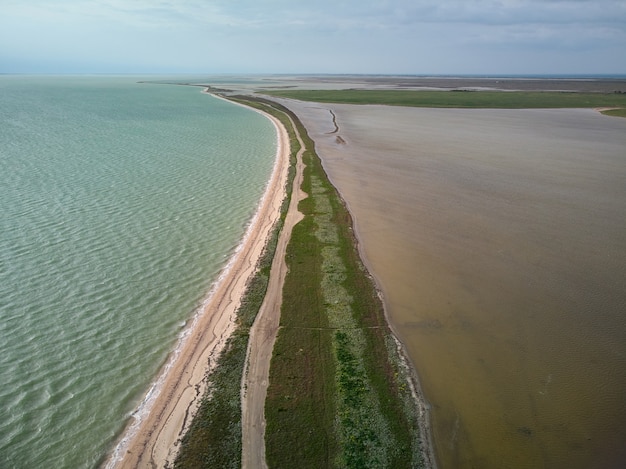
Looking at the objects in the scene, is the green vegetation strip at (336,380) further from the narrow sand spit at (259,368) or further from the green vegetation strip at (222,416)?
the green vegetation strip at (222,416)

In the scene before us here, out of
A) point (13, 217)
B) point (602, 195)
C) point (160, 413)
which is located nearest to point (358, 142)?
point (602, 195)

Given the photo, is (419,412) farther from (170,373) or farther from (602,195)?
(602,195)

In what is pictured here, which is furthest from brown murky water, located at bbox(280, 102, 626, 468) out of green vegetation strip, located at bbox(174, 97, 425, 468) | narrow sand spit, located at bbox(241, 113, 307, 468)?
narrow sand spit, located at bbox(241, 113, 307, 468)

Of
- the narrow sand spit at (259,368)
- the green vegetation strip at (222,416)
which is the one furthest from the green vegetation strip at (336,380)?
the green vegetation strip at (222,416)

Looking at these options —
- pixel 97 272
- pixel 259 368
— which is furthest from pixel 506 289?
pixel 97 272

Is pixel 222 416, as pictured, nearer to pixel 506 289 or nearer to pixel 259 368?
pixel 259 368
